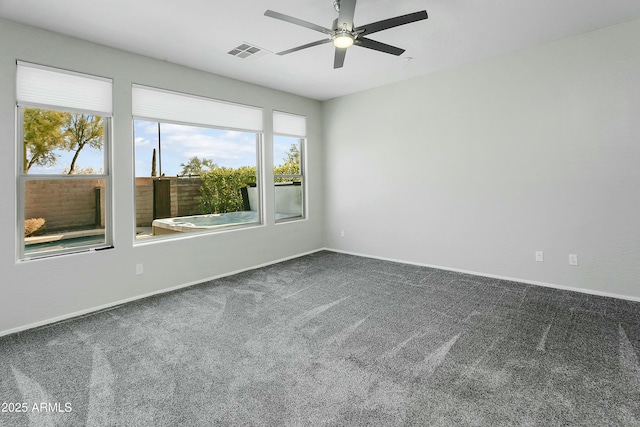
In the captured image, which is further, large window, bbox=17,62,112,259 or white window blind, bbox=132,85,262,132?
white window blind, bbox=132,85,262,132

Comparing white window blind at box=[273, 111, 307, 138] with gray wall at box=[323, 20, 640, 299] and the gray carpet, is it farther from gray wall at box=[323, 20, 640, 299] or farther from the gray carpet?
the gray carpet

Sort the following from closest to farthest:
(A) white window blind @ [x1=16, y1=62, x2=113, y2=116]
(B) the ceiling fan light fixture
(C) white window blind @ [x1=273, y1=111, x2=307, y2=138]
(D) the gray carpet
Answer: (D) the gray carpet < (B) the ceiling fan light fixture < (A) white window blind @ [x1=16, y1=62, x2=113, y2=116] < (C) white window blind @ [x1=273, y1=111, x2=307, y2=138]

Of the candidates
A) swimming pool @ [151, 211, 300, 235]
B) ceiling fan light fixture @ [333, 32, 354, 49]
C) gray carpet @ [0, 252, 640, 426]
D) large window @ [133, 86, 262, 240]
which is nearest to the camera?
gray carpet @ [0, 252, 640, 426]

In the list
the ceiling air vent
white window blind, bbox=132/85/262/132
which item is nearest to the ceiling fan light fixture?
the ceiling air vent

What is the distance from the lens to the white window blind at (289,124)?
17.0ft

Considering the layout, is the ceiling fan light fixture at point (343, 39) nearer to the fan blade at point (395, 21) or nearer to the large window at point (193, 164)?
the fan blade at point (395, 21)

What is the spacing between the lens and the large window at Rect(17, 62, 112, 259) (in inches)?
116

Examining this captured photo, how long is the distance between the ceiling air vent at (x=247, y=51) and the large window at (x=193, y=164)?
2.84ft

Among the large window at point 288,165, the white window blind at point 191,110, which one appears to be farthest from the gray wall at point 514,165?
the white window blind at point 191,110

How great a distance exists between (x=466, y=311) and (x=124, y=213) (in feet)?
12.2

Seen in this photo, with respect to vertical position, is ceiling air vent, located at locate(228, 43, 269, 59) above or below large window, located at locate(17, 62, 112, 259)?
above

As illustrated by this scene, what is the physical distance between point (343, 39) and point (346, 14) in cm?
26

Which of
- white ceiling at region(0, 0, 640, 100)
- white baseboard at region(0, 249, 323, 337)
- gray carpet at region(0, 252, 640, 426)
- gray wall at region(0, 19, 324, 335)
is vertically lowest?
gray carpet at region(0, 252, 640, 426)

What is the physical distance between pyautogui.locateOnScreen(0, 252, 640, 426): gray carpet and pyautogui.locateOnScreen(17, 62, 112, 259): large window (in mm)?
874
